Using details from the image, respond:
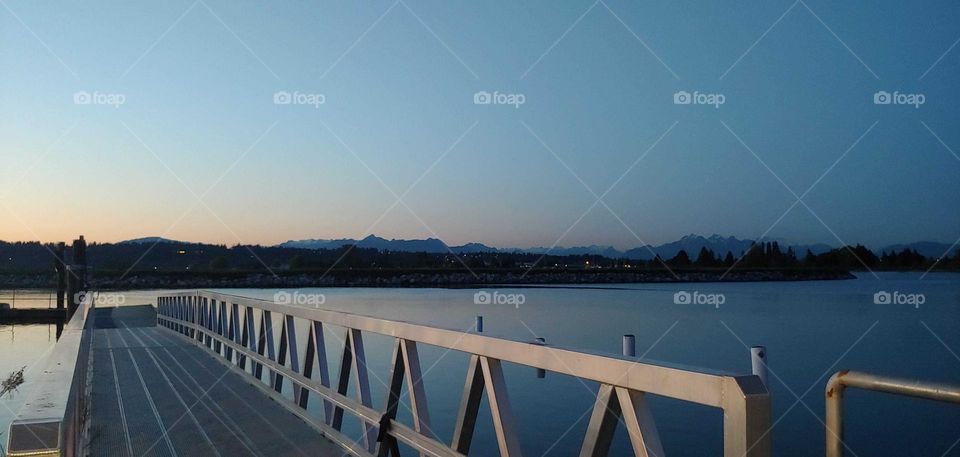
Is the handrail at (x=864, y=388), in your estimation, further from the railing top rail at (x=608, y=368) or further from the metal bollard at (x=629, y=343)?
the metal bollard at (x=629, y=343)

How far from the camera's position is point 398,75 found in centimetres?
2006

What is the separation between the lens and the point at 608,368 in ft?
9.57

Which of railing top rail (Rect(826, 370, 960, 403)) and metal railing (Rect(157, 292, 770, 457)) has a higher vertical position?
railing top rail (Rect(826, 370, 960, 403))

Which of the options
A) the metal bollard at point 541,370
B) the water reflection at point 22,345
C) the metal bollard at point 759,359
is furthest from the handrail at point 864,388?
the water reflection at point 22,345

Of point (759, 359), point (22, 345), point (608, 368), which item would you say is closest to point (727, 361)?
point (759, 359)

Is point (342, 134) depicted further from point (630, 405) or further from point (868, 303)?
point (868, 303)

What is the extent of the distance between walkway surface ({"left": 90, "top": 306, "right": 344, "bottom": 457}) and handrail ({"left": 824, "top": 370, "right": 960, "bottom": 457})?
4087 mm

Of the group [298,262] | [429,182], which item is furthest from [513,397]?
[298,262]

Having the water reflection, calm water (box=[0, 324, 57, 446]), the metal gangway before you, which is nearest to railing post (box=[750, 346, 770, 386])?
the metal gangway

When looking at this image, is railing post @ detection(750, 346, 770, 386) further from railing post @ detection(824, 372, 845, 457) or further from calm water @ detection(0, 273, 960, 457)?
railing post @ detection(824, 372, 845, 457)

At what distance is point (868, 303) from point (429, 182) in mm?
32893

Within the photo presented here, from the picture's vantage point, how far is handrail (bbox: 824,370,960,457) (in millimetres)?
1997

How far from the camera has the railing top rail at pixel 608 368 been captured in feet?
7.97

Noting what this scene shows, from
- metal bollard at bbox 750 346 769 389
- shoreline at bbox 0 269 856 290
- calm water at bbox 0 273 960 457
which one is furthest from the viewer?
shoreline at bbox 0 269 856 290
